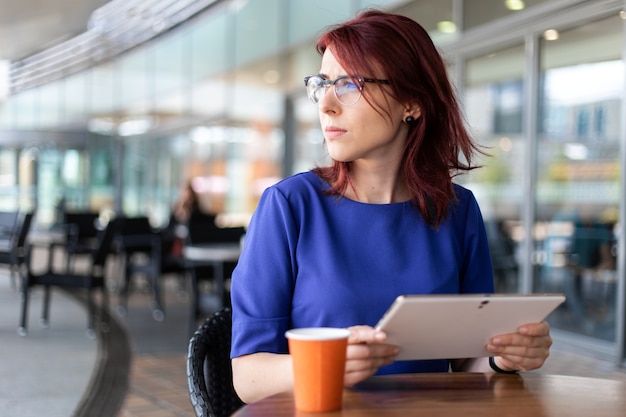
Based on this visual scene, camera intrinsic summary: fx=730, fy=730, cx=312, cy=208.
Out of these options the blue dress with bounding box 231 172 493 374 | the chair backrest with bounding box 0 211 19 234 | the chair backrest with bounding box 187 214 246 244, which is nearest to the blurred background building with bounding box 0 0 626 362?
the blue dress with bounding box 231 172 493 374

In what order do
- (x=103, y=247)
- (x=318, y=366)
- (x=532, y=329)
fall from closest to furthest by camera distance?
1. (x=318, y=366)
2. (x=532, y=329)
3. (x=103, y=247)

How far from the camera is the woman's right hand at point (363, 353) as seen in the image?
1.11 m

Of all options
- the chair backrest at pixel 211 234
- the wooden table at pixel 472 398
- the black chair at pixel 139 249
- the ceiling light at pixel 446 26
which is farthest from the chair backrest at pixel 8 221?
the wooden table at pixel 472 398

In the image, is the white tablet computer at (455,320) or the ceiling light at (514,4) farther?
the ceiling light at (514,4)

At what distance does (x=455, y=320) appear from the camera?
3.71 feet

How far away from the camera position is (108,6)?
1364cm

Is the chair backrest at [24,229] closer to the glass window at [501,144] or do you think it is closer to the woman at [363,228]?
the glass window at [501,144]

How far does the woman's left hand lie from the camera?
49.0 inches

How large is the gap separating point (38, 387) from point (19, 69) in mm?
18930

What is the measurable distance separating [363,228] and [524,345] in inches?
15.0

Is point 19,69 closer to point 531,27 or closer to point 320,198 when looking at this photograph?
point 531,27

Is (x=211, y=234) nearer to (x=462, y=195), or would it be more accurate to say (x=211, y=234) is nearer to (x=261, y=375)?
(x=462, y=195)

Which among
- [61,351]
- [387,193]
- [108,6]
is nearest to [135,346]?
[61,351]

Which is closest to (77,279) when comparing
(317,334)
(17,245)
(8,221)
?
(17,245)
